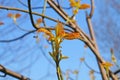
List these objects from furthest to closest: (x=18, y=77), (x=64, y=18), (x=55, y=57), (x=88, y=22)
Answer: (x=88, y=22) < (x=64, y=18) < (x=18, y=77) < (x=55, y=57)

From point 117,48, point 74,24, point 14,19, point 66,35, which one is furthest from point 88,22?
point 117,48

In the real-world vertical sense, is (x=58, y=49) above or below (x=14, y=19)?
below

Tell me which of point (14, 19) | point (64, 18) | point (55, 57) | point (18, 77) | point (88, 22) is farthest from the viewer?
point (14, 19)

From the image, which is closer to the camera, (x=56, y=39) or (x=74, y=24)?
(x=56, y=39)

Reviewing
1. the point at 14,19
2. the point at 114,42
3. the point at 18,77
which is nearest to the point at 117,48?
the point at 114,42

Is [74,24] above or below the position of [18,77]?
above

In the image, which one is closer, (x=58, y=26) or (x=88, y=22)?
(x=58, y=26)

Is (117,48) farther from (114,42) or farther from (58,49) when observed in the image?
(58,49)

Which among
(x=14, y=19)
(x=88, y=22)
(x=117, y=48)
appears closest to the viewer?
(x=88, y=22)

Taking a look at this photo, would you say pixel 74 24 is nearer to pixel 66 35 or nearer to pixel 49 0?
pixel 49 0
